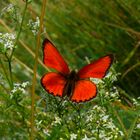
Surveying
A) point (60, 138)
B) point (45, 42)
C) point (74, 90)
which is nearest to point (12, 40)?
point (45, 42)

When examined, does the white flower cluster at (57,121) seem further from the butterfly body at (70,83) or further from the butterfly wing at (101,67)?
the butterfly wing at (101,67)

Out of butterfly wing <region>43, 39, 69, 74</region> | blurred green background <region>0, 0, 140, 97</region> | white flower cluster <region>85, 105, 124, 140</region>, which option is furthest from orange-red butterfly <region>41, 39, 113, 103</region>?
blurred green background <region>0, 0, 140, 97</region>

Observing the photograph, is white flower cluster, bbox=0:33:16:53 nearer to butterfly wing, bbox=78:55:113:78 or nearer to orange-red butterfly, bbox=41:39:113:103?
orange-red butterfly, bbox=41:39:113:103

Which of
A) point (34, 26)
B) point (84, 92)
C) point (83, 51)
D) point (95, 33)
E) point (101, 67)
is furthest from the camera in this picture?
point (83, 51)

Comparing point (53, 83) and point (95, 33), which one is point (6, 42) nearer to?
point (53, 83)

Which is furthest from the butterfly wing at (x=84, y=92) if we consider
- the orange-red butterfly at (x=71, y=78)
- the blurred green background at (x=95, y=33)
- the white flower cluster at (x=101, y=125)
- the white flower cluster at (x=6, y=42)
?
the blurred green background at (x=95, y=33)

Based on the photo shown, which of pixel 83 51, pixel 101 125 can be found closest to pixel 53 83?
pixel 101 125

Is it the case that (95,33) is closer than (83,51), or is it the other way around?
(95,33)
